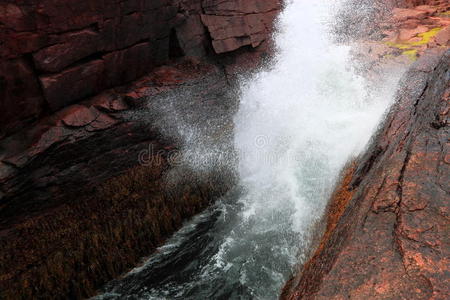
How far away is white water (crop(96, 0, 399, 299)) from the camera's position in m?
7.11

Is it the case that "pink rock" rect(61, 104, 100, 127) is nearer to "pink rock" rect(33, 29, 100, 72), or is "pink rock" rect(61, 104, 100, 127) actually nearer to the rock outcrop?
"pink rock" rect(33, 29, 100, 72)

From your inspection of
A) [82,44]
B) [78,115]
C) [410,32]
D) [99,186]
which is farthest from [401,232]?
[410,32]

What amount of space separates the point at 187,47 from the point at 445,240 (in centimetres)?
1133

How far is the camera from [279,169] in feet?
33.8

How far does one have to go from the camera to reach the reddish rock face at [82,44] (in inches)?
317

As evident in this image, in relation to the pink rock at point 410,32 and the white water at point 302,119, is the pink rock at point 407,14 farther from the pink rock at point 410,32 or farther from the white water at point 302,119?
the white water at point 302,119

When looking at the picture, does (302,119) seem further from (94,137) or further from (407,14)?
(407,14)

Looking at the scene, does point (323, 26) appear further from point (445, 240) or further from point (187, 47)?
point (445, 240)

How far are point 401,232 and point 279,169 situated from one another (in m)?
7.40

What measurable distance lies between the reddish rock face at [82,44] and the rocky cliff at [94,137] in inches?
1.2

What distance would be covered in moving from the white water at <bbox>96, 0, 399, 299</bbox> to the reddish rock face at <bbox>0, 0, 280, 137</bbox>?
11.7 ft

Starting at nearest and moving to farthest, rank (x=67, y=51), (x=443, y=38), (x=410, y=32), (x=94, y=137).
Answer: (x=67, y=51) < (x=94, y=137) < (x=443, y=38) < (x=410, y=32)

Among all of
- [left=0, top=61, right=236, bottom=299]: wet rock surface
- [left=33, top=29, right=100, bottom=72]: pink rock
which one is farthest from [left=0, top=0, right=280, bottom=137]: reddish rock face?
[left=0, top=61, right=236, bottom=299]: wet rock surface

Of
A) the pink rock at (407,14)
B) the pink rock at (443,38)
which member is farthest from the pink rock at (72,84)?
the pink rock at (407,14)
